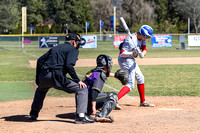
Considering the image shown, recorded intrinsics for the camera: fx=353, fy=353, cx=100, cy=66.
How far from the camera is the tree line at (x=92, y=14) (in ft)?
234

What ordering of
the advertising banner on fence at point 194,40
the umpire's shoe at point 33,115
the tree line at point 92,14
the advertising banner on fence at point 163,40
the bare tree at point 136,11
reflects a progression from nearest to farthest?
the umpire's shoe at point 33,115
the advertising banner on fence at point 163,40
the advertising banner on fence at point 194,40
the tree line at point 92,14
the bare tree at point 136,11

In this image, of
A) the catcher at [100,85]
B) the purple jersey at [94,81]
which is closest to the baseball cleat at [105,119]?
the catcher at [100,85]

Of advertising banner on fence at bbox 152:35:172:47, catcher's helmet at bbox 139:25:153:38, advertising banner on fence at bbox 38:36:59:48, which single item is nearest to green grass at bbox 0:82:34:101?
catcher's helmet at bbox 139:25:153:38

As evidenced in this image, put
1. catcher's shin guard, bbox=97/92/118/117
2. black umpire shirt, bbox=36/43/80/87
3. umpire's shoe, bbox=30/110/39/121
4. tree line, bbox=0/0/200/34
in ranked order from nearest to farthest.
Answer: black umpire shirt, bbox=36/43/80/87, catcher's shin guard, bbox=97/92/118/117, umpire's shoe, bbox=30/110/39/121, tree line, bbox=0/0/200/34

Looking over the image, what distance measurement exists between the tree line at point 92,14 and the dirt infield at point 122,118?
61443mm

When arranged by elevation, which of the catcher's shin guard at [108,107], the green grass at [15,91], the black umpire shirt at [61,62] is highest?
the black umpire shirt at [61,62]

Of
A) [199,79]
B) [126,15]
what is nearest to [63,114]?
[199,79]

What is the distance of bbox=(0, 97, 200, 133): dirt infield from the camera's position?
5.67 m

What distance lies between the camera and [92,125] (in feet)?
19.7

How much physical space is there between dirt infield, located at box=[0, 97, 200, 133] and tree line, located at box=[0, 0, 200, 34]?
61443 millimetres

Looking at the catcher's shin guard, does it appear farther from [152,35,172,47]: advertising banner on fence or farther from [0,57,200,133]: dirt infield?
[152,35,172,47]: advertising banner on fence

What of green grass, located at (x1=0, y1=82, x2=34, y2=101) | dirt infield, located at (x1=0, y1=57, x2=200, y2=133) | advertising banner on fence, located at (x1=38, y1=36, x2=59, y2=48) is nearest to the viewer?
dirt infield, located at (x1=0, y1=57, x2=200, y2=133)

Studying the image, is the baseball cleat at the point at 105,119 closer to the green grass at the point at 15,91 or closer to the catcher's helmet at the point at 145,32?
the catcher's helmet at the point at 145,32

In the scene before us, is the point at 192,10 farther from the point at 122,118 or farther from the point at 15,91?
the point at 122,118
